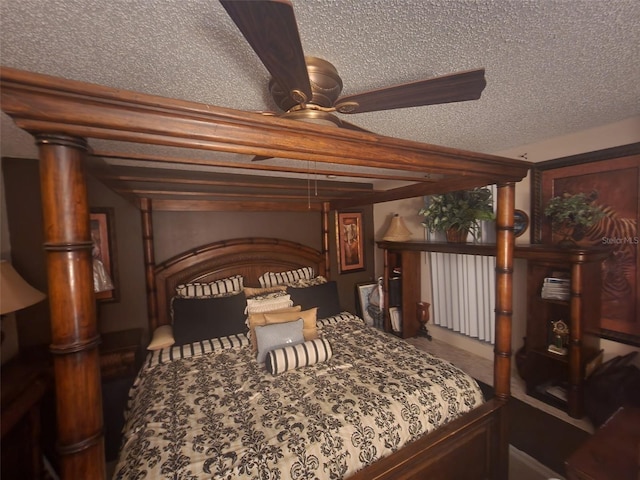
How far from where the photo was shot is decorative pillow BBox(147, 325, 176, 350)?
2.04 metres

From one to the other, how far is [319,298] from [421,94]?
2.14 meters

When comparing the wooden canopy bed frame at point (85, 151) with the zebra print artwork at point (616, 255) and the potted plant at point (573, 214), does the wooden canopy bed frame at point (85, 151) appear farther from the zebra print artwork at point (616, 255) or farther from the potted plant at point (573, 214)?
the zebra print artwork at point (616, 255)

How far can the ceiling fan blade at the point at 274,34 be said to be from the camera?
559mm

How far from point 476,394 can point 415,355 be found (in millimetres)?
424

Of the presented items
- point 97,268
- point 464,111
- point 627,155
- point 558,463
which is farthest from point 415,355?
point 97,268

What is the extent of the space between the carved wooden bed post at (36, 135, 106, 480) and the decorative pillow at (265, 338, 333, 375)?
3.50ft

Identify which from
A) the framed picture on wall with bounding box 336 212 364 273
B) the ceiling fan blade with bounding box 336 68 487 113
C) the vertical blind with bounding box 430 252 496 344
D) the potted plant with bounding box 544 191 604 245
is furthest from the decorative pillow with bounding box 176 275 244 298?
the potted plant with bounding box 544 191 604 245

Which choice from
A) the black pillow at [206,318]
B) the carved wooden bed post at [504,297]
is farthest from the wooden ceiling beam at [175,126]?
the black pillow at [206,318]

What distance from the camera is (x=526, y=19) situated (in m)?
0.88

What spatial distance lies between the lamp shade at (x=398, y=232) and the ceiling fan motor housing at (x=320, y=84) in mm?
2423

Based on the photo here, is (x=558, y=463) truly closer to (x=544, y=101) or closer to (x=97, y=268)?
(x=544, y=101)

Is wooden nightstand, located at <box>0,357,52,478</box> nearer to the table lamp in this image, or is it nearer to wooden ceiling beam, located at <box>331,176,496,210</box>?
the table lamp

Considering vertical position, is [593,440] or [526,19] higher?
[526,19]

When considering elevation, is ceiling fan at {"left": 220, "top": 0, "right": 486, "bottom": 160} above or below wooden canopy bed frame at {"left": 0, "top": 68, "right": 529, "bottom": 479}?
above
